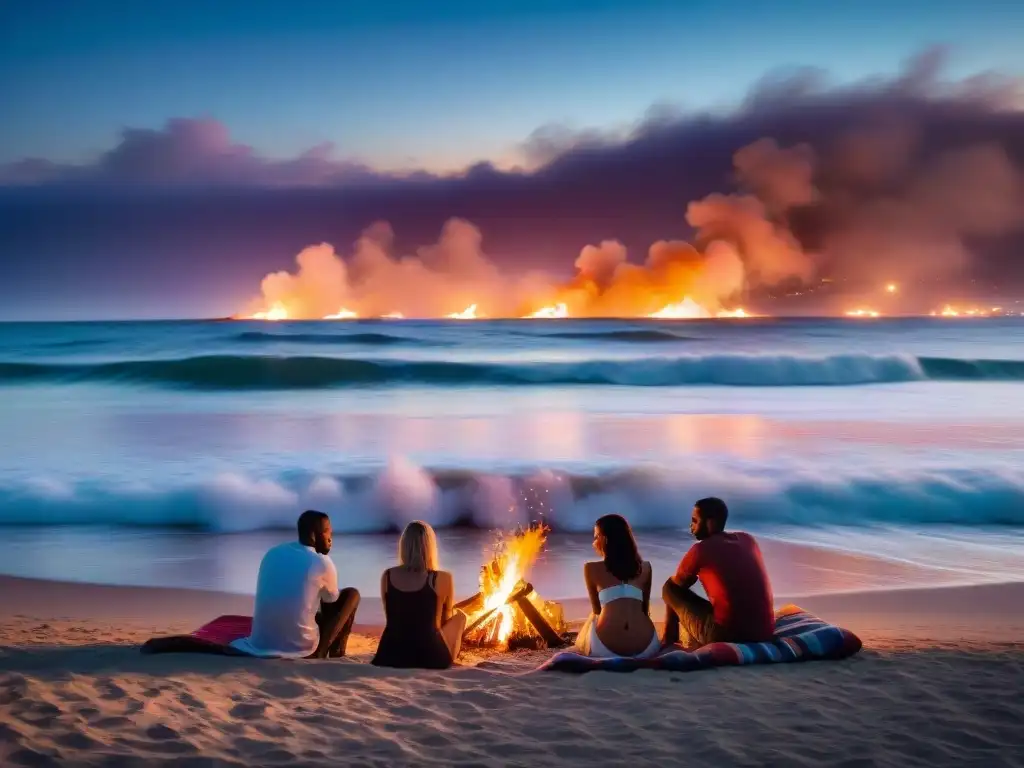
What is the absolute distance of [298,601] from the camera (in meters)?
5.70

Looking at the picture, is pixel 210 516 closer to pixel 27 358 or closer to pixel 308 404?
pixel 308 404

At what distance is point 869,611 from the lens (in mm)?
7426

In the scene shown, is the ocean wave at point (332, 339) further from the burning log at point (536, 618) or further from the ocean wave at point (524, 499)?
the burning log at point (536, 618)

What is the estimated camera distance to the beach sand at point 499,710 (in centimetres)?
423

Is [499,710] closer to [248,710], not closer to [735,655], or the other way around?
[248,710]

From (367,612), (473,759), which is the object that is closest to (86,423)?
(367,612)

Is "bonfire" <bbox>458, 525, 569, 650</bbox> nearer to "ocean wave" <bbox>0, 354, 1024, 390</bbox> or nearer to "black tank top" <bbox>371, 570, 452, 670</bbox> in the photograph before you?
"black tank top" <bbox>371, 570, 452, 670</bbox>

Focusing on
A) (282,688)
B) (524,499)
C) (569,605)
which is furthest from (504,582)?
(524,499)

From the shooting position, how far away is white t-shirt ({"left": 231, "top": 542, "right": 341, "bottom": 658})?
5.68m

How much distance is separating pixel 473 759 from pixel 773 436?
16564 mm

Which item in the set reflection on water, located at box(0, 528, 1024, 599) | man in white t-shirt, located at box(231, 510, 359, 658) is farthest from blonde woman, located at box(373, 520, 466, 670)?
reflection on water, located at box(0, 528, 1024, 599)

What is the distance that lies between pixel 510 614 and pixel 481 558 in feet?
10.4

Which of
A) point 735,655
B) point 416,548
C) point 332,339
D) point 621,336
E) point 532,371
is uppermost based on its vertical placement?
point 621,336

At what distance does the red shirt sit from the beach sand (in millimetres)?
295
